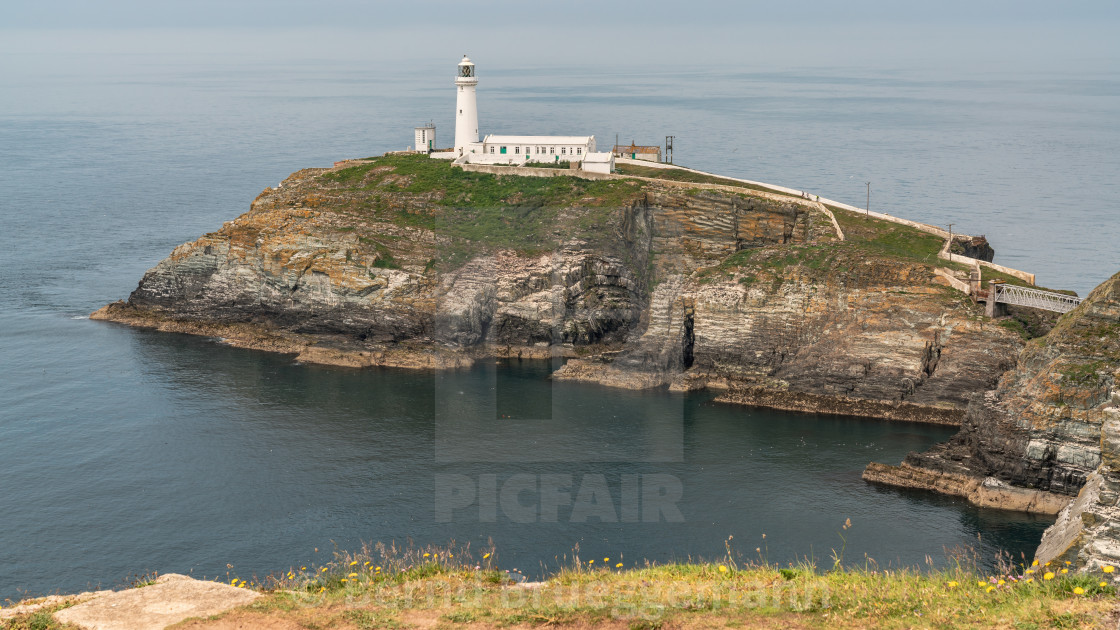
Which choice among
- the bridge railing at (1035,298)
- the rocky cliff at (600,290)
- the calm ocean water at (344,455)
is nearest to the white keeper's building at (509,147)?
the rocky cliff at (600,290)

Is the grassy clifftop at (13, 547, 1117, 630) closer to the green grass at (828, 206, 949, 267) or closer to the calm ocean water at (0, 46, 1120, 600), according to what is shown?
the calm ocean water at (0, 46, 1120, 600)

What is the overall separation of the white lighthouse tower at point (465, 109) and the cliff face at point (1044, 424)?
180 feet

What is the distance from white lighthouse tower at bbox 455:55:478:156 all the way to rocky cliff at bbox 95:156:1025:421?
7530 millimetres

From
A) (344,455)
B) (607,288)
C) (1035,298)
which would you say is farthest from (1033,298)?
(344,455)

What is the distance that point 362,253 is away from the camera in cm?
7438

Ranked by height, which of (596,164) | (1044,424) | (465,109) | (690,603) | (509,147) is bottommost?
(1044,424)

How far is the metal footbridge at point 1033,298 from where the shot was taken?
186 ft

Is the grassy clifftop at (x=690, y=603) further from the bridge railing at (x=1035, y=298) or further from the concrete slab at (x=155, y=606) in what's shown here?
the bridge railing at (x=1035, y=298)

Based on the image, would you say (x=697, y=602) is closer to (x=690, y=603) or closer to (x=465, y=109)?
(x=690, y=603)

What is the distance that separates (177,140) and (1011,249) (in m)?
157

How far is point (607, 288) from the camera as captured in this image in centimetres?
7338

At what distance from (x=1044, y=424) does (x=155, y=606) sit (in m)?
39.9

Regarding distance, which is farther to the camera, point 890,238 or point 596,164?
point 596,164

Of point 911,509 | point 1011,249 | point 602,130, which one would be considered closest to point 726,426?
point 911,509
